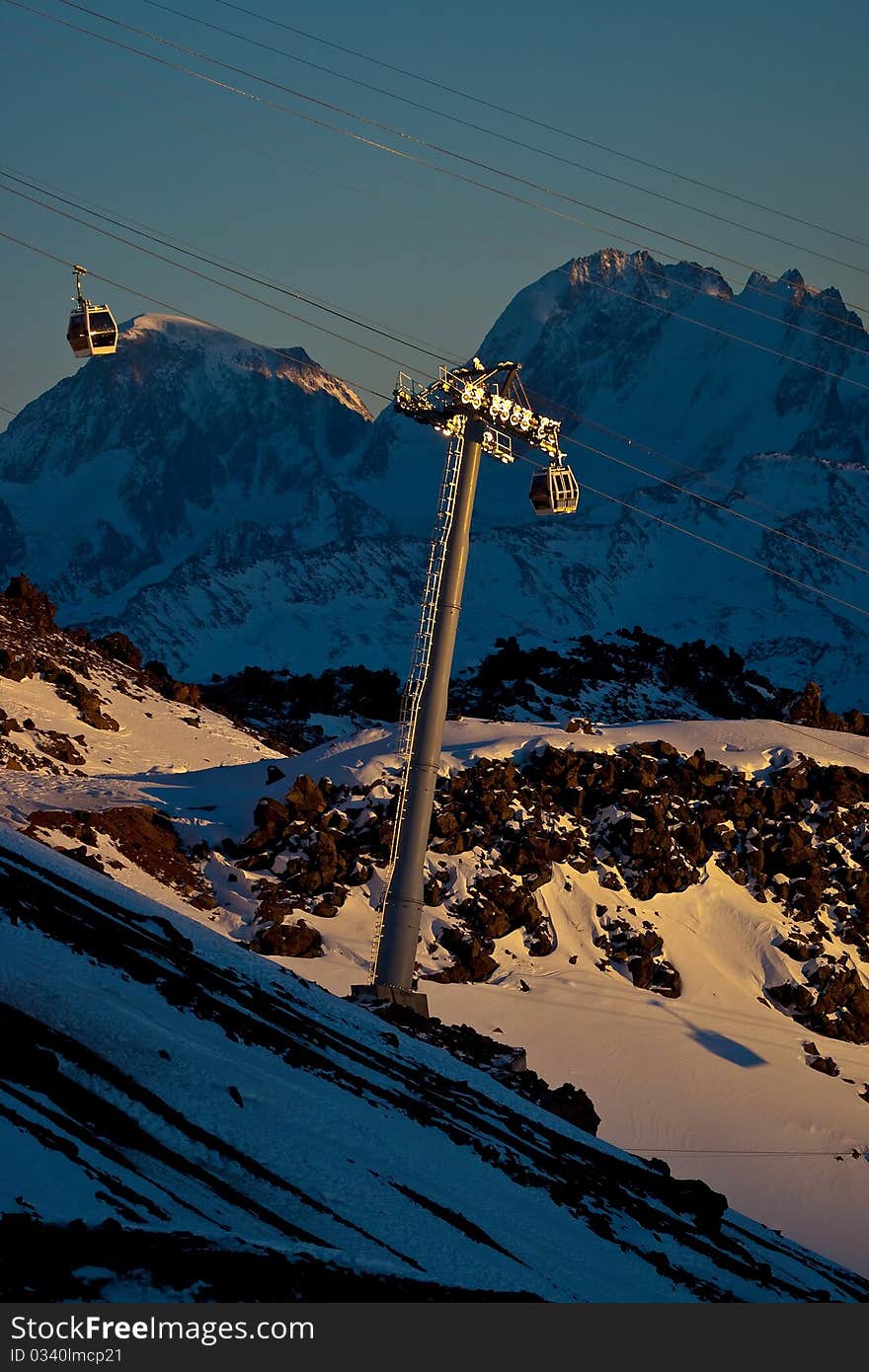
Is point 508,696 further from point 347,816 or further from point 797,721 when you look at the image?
point 347,816

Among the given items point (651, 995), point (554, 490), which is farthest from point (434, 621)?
point (651, 995)

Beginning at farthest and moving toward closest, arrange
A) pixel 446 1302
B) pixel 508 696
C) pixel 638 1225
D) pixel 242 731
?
pixel 508 696
pixel 242 731
pixel 638 1225
pixel 446 1302

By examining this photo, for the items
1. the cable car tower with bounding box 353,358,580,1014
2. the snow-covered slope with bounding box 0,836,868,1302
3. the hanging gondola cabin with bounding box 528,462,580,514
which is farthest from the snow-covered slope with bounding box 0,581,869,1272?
the hanging gondola cabin with bounding box 528,462,580,514

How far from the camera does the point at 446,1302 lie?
14266 mm

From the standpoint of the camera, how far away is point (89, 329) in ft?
91.0

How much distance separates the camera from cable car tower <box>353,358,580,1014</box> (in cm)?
2923

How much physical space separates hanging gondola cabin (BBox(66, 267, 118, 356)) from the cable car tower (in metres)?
5.07

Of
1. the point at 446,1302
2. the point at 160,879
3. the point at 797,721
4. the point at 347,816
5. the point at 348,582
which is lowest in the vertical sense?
the point at 446,1302

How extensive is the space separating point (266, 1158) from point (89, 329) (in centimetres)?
1543

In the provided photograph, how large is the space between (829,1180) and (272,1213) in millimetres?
18818

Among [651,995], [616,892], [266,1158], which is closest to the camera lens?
[266,1158]

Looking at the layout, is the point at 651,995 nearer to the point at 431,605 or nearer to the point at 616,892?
the point at 616,892

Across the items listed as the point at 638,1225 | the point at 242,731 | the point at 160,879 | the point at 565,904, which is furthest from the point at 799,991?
the point at 242,731

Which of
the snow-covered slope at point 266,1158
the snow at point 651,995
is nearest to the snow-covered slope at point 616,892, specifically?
the snow at point 651,995
